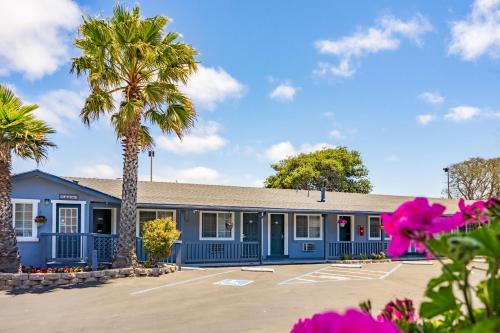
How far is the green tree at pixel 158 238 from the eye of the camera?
17281 mm

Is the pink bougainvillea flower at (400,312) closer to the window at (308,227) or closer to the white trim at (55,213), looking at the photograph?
the white trim at (55,213)

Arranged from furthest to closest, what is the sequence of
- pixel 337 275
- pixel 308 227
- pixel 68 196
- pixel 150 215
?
pixel 308 227 < pixel 150 215 < pixel 68 196 < pixel 337 275

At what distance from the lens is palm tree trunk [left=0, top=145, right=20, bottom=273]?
47.5 feet

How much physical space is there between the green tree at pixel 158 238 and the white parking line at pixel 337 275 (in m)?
4.72

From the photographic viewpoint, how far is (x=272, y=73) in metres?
25.8

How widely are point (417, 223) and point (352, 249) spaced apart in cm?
2376

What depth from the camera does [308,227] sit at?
961 inches

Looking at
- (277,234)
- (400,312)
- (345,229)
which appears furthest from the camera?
(345,229)

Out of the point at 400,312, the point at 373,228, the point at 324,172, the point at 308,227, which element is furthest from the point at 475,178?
the point at 400,312

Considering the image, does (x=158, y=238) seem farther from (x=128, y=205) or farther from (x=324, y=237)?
(x=324, y=237)

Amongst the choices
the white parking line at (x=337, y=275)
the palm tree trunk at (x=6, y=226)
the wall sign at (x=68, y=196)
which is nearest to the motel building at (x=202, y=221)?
the wall sign at (x=68, y=196)

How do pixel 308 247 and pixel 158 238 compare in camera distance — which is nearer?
pixel 158 238

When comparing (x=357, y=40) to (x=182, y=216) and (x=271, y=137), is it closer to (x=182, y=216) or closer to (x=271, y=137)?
(x=182, y=216)

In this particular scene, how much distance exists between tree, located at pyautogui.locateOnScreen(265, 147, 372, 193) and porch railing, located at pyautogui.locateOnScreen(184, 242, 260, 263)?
73.3 ft
